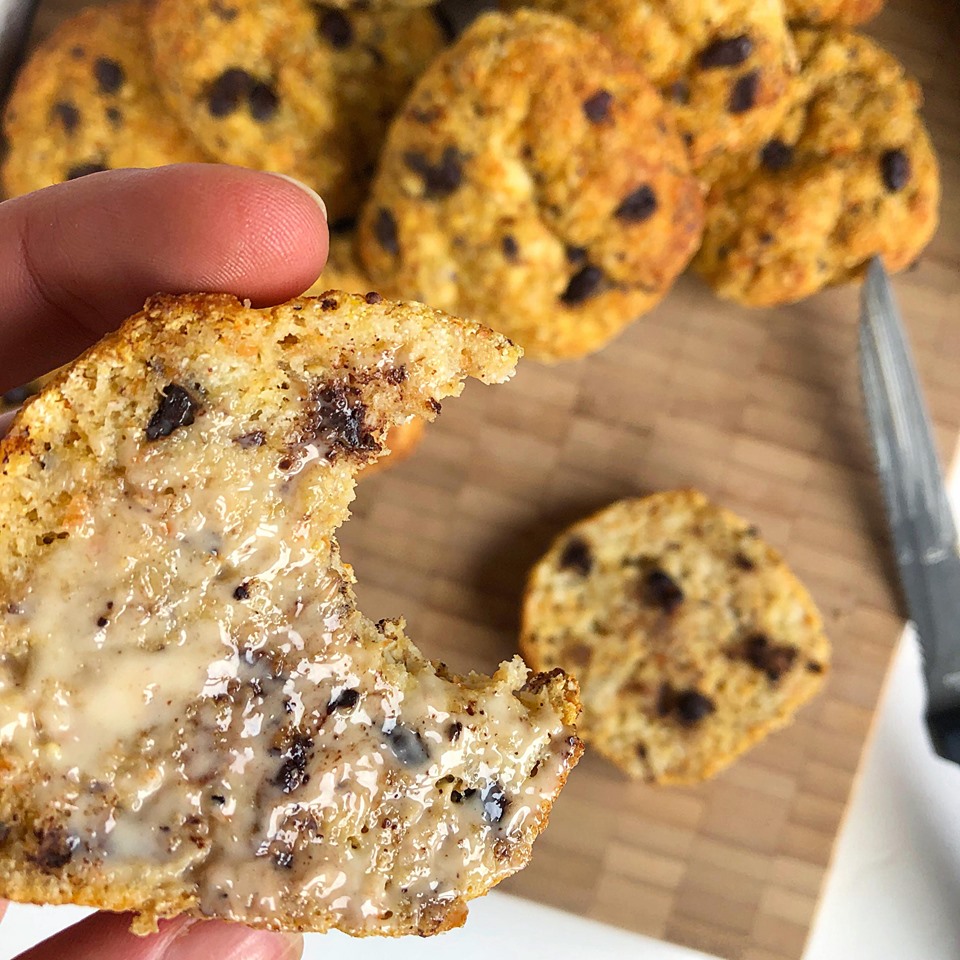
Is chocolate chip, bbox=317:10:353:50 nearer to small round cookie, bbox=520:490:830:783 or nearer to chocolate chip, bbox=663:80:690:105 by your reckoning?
chocolate chip, bbox=663:80:690:105

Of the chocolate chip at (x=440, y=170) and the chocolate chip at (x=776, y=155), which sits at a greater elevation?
the chocolate chip at (x=776, y=155)

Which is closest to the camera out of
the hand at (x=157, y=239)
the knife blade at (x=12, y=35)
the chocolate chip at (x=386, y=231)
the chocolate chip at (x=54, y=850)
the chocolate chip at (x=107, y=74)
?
the chocolate chip at (x=54, y=850)

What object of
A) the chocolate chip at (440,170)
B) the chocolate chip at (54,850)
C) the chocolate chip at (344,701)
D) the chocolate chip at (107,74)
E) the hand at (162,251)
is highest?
the chocolate chip at (107,74)

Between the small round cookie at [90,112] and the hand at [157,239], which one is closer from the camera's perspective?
the hand at [157,239]

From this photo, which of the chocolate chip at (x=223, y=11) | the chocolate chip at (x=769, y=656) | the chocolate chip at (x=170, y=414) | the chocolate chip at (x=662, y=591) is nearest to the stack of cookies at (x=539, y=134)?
the chocolate chip at (x=223, y=11)

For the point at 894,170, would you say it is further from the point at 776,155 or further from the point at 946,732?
the point at 946,732

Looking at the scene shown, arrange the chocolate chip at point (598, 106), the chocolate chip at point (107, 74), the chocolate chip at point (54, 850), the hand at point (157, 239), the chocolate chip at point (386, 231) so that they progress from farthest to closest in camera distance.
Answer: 1. the chocolate chip at point (107, 74)
2. the chocolate chip at point (386, 231)
3. the chocolate chip at point (598, 106)
4. the hand at point (157, 239)
5. the chocolate chip at point (54, 850)

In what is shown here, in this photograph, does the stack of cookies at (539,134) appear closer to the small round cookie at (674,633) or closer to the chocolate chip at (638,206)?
the chocolate chip at (638,206)
